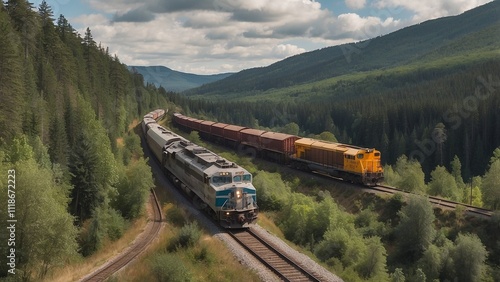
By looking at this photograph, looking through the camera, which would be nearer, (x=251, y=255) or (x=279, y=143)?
(x=251, y=255)

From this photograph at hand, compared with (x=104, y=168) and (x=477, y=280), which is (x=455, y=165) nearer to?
(x=477, y=280)

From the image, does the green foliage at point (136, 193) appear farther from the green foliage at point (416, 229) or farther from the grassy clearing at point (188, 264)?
the green foliage at point (416, 229)

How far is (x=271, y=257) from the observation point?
2391 cm

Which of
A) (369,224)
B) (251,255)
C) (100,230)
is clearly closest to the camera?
(251,255)

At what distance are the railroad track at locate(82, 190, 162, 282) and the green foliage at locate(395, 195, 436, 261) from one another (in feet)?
71.8

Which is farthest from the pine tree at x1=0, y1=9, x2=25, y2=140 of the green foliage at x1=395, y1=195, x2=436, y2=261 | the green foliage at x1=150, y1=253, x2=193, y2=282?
the green foliage at x1=395, y1=195, x2=436, y2=261

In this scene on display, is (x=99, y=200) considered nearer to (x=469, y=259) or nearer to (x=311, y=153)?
(x=311, y=153)

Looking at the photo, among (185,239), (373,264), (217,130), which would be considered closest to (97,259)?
(185,239)

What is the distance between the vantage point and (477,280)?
32.4m

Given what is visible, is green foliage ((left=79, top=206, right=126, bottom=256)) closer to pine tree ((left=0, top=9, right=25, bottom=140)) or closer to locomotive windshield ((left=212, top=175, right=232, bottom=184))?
locomotive windshield ((left=212, top=175, right=232, bottom=184))

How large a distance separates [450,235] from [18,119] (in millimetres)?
41341

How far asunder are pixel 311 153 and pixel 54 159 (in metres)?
30.9

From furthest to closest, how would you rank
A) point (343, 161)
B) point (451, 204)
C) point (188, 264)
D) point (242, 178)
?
point (343, 161), point (451, 204), point (242, 178), point (188, 264)

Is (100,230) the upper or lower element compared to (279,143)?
lower
